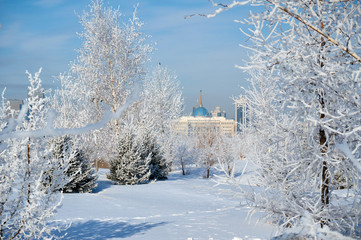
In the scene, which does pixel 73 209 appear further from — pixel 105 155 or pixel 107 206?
pixel 105 155

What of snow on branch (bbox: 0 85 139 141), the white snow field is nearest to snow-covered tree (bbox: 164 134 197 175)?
the white snow field

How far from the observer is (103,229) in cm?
676

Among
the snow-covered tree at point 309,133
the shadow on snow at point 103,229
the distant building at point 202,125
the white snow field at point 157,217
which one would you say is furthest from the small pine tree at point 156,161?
the snow-covered tree at point 309,133

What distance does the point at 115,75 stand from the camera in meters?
18.6

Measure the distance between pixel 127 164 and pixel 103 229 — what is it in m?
7.77

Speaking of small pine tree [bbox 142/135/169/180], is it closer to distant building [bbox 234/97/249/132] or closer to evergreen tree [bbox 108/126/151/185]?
evergreen tree [bbox 108/126/151/185]

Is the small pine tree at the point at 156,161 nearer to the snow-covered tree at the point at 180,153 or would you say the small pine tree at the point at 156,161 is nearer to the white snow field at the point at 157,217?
the white snow field at the point at 157,217

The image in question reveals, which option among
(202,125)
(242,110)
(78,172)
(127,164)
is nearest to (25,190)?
(78,172)

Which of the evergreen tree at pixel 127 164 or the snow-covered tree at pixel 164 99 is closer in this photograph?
the evergreen tree at pixel 127 164

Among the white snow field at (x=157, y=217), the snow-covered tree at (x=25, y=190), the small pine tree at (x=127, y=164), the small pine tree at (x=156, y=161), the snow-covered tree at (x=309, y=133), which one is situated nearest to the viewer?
the snow-covered tree at (x=309, y=133)

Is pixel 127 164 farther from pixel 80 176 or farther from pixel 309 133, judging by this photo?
pixel 309 133

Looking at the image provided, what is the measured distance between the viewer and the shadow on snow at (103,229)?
6227mm

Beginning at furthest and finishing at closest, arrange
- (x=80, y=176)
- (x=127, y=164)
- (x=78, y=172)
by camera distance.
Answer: (x=127, y=164) → (x=78, y=172) → (x=80, y=176)

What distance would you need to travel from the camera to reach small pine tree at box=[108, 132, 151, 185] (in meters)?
14.3
